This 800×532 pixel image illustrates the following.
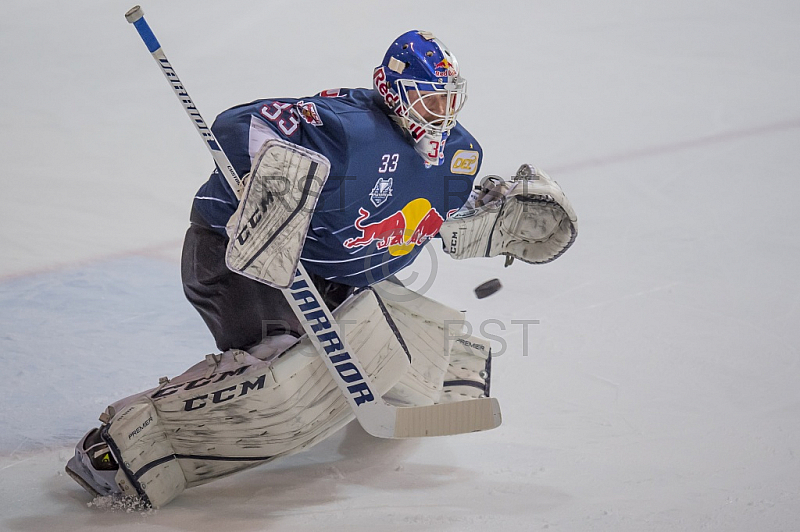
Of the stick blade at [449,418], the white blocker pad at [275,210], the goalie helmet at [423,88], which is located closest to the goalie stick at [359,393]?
the stick blade at [449,418]

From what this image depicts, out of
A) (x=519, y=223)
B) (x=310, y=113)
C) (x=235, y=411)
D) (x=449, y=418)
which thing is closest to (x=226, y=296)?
(x=235, y=411)

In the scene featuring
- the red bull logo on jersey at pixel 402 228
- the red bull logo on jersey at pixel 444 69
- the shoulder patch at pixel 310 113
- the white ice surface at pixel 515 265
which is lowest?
the white ice surface at pixel 515 265

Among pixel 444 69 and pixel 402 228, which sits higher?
pixel 444 69

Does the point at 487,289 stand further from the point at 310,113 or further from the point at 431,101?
the point at 310,113

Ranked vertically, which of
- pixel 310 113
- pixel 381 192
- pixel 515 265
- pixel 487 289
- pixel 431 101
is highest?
pixel 310 113

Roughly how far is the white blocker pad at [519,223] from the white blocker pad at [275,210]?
89cm

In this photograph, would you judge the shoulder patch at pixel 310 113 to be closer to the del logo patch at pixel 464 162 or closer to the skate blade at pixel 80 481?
the del logo patch at pixel 464 162

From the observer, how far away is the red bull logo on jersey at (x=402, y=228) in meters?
2.28

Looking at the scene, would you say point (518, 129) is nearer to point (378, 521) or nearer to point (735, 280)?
point (735, 280)

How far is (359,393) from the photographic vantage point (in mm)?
2229

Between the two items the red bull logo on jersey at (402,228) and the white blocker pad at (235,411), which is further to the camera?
the red bull logo on jersey at (402,228)

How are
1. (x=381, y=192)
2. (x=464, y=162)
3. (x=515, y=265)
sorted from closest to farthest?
(x=381, y=192) → (x=464, y=162) → (x=515, y=265)

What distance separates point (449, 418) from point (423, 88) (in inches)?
32.1

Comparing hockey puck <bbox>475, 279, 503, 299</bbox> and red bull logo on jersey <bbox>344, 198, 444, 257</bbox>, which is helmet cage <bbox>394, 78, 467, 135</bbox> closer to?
red bull logo on jersey <bbox>344, 198, 444, 257</bbox>
